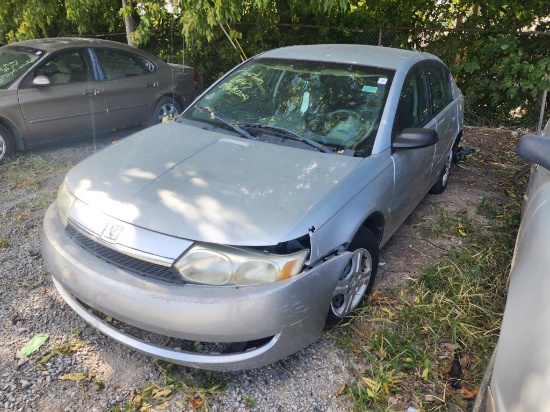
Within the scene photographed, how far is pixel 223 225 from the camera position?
2209 mm

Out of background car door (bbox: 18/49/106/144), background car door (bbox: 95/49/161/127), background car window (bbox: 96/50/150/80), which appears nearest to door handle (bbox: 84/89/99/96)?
background car door (bbox: 18/49/106/144)

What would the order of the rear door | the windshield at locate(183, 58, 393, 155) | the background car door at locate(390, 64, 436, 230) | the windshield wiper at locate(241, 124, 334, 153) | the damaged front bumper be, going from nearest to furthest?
the damaged front bumper → the windshield wiper at locate(241, 124, 334, 153) → the windshield at locate(183, 58, 393, 155) → the background car door at locate(390, 64, 436, 230) → the rear door

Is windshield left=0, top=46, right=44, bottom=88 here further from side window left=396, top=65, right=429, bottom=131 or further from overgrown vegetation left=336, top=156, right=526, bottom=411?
overgrown vegetation left=336, top=156, right=526, bottom=411

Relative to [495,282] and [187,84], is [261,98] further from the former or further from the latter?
[187,84]

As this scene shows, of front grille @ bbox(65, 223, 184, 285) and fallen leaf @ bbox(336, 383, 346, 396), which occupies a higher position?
front grille @ bbox(65, 223, 184, 285)

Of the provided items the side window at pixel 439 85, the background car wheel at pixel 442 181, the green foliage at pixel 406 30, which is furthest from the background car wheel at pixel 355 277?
the green foliage at pixel 406 30

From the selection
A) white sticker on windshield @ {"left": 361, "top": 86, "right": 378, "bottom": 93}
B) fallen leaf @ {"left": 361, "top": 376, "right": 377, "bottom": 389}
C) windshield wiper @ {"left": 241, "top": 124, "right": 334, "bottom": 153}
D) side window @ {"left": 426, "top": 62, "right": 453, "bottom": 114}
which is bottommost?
fallen leaf @ {"left": 361, "top": 376, "right": 377, "bottom": 389}

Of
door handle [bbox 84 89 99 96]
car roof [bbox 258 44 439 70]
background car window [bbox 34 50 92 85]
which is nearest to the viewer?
car roof [bbox 258 44 439 70]

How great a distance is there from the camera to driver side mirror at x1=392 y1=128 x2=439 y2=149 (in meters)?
2.98

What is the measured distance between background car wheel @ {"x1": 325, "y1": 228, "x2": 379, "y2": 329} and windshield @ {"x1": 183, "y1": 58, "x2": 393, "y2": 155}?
0.59 metres

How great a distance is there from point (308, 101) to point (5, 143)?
3950 mm

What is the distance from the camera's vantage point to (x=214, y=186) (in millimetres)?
2506

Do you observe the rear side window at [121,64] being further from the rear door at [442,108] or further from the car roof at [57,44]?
the rear door at [442,108]

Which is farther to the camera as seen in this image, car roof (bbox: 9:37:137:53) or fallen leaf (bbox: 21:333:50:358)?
car roof (bbox: 9:37:137:53)
